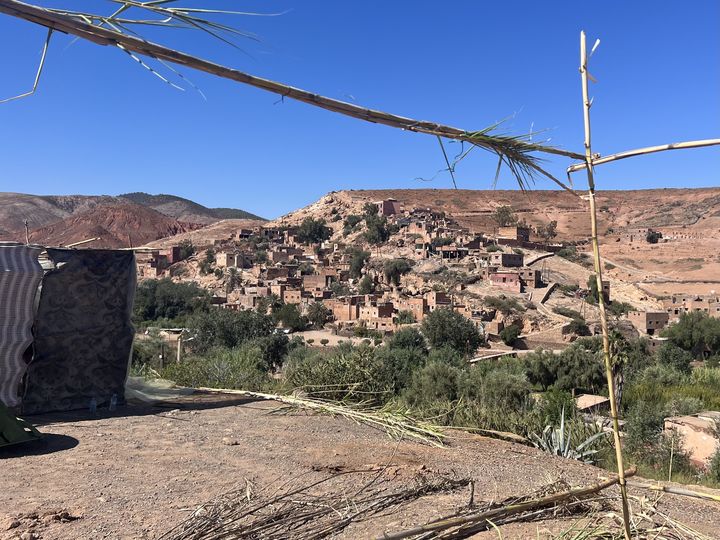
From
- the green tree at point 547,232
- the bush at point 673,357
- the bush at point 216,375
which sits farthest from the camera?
the green tree at point 547,232

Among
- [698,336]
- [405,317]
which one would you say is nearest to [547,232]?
[405,317]

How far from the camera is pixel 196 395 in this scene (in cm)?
705

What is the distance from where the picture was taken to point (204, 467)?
4008 millimetres

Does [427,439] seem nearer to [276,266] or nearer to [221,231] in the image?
[276,266]

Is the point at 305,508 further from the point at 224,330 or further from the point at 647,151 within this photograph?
the point at 224,330

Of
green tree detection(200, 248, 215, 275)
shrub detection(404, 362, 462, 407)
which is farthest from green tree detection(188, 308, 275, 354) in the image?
green tree detection(200, 248, 215, 275)

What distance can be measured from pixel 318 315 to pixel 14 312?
32.5 meters

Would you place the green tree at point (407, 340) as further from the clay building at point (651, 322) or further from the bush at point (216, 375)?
the bush at point (216, 375)

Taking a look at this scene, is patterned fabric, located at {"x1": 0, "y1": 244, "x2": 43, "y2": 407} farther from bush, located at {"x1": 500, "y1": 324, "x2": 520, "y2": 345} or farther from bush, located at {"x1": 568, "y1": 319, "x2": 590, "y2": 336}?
bush, located at {"x1": 568, "y1": 319, "x2": 590, "y2": 336}

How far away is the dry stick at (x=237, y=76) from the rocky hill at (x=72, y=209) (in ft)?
241

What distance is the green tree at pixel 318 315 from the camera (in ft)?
124

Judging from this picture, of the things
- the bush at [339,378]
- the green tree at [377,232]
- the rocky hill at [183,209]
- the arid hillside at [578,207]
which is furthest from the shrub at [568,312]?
the rocky hill at [183,209]

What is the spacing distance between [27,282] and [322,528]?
439 cm

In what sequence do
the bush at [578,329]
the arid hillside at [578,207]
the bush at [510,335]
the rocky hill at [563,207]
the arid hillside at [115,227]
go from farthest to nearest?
the arid hillside at [115,227] < the rocky hill at [563,207] < the arid hillside at [578,207] < the bush at [578,329] < the bush at [510,335]
